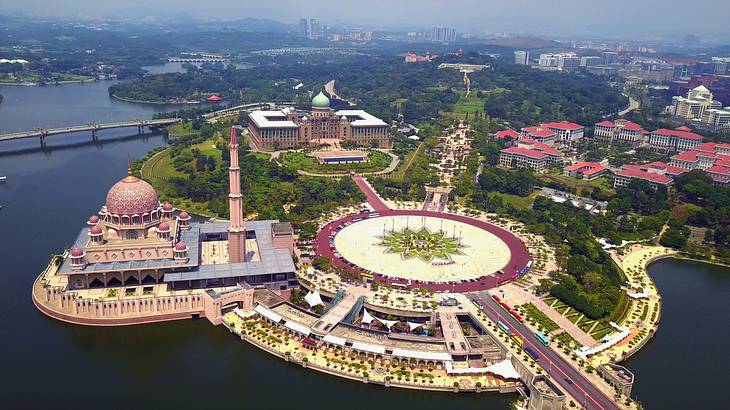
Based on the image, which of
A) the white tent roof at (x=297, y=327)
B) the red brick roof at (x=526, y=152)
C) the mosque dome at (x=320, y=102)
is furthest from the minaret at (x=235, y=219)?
the red brick roof at (x=526, y=152)

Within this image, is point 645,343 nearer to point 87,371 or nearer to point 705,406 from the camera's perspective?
point 705,406

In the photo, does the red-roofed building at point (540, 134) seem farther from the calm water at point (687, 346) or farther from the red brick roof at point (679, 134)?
the calm water at point (687, 346)

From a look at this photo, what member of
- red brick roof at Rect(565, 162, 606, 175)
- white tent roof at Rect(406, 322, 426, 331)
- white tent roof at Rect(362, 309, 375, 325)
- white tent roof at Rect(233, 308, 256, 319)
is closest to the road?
white tent roof at Rect(406, 322, 426, 331)

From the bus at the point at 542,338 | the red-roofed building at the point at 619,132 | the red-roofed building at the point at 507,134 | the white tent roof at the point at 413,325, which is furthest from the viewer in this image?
the red-roofed building at the point at 619,132

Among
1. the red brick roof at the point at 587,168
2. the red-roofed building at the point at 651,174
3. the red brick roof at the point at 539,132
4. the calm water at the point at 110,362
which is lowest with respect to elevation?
the calm water at the point at 110,362

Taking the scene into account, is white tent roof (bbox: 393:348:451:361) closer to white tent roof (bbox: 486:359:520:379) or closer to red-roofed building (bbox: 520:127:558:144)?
white tent roof (bbox: 486:359:520:379)

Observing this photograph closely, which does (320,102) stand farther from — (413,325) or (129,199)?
(413,325)

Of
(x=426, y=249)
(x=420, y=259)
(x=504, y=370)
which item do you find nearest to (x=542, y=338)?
(x=504, y=370)
